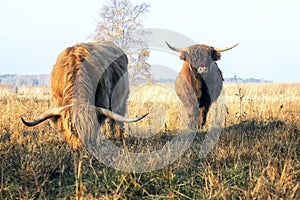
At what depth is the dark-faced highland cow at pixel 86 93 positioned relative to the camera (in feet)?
15.3

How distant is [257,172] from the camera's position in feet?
12.2

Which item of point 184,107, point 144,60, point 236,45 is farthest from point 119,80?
point 144,60

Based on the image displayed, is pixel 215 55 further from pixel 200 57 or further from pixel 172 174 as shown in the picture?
pixel 172 174

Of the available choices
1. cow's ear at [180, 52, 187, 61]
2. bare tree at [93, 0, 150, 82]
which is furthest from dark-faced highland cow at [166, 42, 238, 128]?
bare tree at [93, 0, 150, 82]

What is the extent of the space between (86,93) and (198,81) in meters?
3.64

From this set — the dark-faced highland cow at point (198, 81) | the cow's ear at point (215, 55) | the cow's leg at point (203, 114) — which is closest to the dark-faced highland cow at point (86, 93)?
the dark-faced highland cow at point (198, 81)

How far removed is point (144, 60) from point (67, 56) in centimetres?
1336

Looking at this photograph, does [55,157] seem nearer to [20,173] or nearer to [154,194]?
[20,173]

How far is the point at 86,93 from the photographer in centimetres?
509

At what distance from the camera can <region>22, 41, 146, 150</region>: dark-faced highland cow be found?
466cm

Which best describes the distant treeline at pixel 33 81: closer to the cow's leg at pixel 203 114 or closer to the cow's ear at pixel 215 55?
the cow's leg at pixel 203 114

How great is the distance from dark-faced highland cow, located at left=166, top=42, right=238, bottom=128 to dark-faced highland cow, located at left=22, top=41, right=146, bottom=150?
64.5 inches

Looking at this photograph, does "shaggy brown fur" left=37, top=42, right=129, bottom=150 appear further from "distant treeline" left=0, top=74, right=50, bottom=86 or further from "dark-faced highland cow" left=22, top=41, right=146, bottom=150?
"distant treeline" left=0, top=74, right=50, bottom=86

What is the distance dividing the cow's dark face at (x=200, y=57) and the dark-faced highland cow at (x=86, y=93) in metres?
1.64
